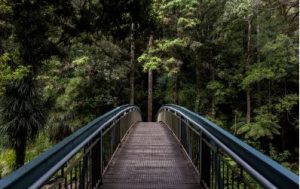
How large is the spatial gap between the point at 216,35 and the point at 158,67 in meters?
4.19

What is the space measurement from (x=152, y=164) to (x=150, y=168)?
358mm

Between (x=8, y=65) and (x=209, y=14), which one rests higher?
(x=209, y=14)

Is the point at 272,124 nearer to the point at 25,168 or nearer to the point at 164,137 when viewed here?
the point at 164,137

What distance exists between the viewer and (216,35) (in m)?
23.7

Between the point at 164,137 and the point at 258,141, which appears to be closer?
the point at 164,137

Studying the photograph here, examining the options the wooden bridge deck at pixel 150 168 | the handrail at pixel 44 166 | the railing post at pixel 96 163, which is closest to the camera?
the handrail at pixel 44 166

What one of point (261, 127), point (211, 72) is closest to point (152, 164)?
point (261, 127)

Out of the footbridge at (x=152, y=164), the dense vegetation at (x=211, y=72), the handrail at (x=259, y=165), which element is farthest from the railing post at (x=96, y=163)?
the dense vegetation at (x=211, y=72)

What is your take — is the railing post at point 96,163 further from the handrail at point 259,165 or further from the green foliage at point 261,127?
the green foliage at point 261,127

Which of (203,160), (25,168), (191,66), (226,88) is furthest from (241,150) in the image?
(191,66)

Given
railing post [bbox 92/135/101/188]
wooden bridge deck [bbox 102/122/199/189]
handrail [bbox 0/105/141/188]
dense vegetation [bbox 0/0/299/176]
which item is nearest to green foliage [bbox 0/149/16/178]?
dense vegetation [bbox 0/0/299/176]

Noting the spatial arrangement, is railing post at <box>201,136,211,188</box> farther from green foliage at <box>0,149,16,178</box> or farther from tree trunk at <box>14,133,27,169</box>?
green foliage at <box>0,149,16,178</box>

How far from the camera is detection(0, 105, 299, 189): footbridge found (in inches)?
98.3

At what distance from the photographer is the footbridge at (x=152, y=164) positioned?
2.50 metres
